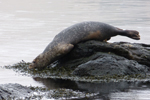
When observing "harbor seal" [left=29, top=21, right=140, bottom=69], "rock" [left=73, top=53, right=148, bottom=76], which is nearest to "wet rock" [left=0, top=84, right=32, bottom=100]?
"rock" [left=73, top=53, right=148, bottom=76]

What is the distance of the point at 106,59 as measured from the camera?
1034cm

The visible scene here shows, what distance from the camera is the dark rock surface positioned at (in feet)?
33.3

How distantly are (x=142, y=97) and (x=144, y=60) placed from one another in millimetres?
3547

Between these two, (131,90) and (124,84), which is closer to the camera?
(131,90)

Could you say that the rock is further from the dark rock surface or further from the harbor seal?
the harbor seal

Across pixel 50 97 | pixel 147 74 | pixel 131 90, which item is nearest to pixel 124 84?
pixel 131 90

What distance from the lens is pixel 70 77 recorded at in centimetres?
996

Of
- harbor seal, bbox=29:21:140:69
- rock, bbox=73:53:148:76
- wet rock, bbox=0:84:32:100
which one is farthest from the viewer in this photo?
harbor seal, bbox=29:21:140:69

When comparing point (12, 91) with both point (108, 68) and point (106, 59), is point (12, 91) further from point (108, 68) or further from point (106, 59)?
point (106, 59)

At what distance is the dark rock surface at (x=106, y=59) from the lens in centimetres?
1014

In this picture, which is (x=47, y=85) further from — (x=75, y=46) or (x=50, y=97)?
(x=75, y=46)

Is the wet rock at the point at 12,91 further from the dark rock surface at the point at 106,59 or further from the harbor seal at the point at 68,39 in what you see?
the harbor seal at the point at 68,39

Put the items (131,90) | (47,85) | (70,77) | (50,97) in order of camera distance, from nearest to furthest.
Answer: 1. (50,97)
2. (131,90)
3. (47,85)
4. (70,77)

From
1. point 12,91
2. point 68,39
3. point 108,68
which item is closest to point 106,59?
point 108,68
